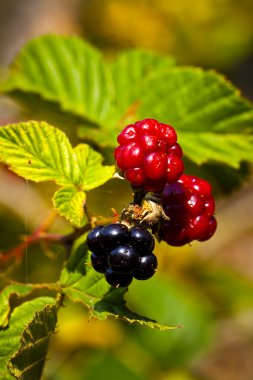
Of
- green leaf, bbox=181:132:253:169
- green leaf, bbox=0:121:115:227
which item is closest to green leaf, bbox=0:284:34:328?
green leaf, bbox=0:121:115:227

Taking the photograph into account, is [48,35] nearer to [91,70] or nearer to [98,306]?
[91,70]

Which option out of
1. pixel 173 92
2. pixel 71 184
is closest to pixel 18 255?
pixel 71 184

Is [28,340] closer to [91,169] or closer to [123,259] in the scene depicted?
[123,259]

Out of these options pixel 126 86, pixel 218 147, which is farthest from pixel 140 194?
pixel 126 86

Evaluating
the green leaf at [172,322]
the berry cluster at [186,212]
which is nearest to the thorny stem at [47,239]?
the berry cluster at [186,212]

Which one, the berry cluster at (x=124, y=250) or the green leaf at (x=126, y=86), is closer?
the berry cluster at (x=124, y=250)

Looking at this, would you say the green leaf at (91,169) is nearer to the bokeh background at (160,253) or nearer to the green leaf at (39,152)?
the green leaf at (39,152)

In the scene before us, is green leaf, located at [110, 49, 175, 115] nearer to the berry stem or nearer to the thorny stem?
the thorny stem
